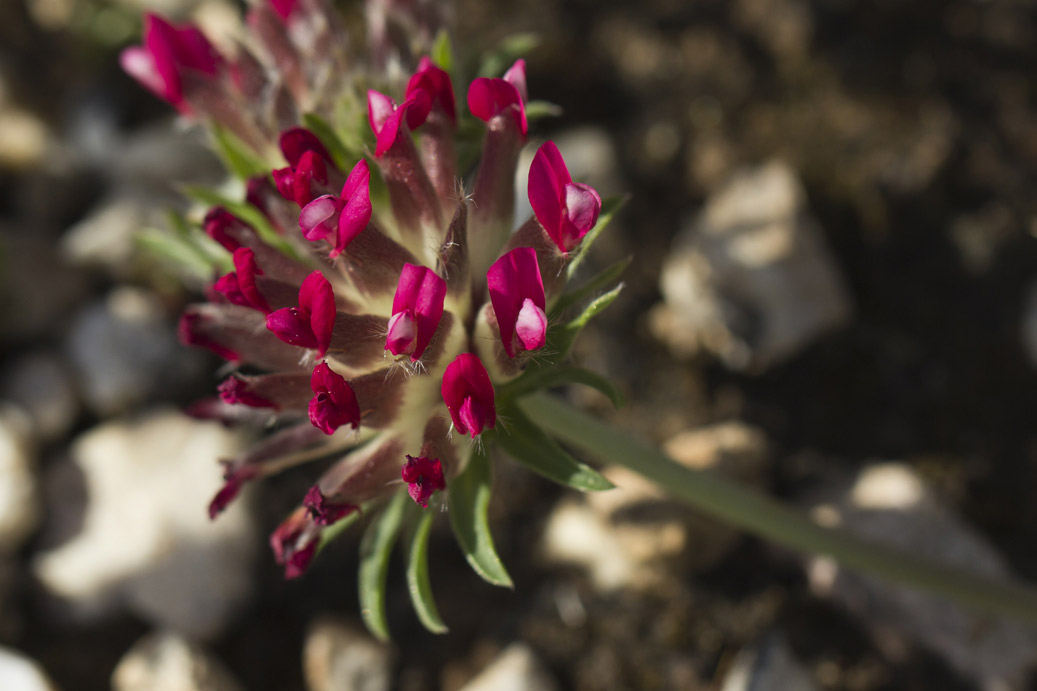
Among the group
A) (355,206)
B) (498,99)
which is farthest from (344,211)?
(498,99)

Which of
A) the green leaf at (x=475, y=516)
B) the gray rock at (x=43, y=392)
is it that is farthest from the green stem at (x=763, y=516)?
the gray rock at (x=43, y=392)

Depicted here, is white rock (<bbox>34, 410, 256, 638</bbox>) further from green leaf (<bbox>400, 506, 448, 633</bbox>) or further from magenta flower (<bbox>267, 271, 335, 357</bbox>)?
magenta flower (<bbox>267, 271, 335, 357</bbox>)

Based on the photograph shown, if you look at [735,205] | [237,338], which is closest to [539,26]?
[735,205]

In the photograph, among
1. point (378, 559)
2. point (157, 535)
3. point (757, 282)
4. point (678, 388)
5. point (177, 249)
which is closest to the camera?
point (378, 559)

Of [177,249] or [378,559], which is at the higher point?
[177,249]

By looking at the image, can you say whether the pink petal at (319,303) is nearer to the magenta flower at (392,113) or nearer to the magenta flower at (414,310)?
the magenta flower at (414,310)

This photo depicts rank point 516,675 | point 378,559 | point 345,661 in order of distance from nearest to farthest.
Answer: point 378,559 < point 516,675 < point 345,661

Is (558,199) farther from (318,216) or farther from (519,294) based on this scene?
(318,216)
